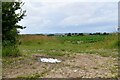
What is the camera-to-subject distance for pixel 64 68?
37.2 ft

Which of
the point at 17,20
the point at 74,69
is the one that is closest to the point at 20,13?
the point at 17,20

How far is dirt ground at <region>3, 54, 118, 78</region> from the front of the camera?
34.1 feet

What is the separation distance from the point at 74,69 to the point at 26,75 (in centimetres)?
163

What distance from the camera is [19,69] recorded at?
11375 mm

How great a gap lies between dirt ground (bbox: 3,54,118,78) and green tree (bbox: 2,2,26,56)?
1473 millimetres

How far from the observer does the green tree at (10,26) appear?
13.7 metres

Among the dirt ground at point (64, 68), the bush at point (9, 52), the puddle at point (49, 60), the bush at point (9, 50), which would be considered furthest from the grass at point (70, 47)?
the dirt ground at point (64, 68)

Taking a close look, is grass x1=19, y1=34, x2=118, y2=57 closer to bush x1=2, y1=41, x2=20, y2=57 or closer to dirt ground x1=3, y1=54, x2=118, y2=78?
bush x1=2, y1=41, x2=20, y2=57

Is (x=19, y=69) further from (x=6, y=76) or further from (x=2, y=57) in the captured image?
(x=2, y=57)

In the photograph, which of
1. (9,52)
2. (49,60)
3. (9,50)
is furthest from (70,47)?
(49,60)

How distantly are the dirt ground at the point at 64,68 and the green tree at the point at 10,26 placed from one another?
1473 millimetres

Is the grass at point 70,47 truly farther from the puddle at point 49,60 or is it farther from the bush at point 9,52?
the puddle at point 49,60

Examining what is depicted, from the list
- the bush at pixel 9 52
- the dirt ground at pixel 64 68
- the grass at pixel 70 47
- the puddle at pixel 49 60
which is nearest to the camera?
the dirt ground at pixel 64 68

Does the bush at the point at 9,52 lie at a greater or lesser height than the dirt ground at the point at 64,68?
greater
